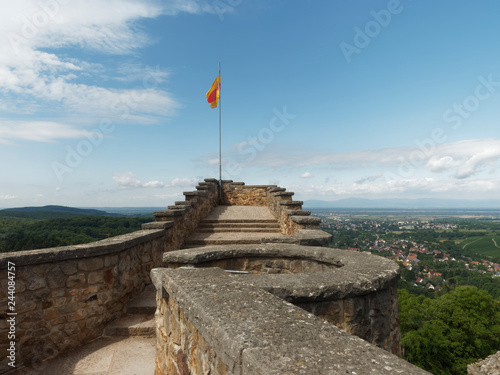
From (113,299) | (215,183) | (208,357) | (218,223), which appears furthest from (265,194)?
(208,357)

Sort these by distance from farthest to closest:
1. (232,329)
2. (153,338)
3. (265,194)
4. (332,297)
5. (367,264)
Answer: (265,194) → (153,338) → (367,264) → (332,297) → (232,329)

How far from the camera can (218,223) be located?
954 cm

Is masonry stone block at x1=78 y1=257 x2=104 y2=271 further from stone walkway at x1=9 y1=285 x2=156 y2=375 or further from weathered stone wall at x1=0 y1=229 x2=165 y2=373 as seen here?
stone walkway at x1=9 y1=285 x2=156 y2=375

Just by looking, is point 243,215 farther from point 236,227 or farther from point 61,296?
point 61,296

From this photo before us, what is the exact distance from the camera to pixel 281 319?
1529 millimetres

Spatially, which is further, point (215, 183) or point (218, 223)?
point (215, 183)

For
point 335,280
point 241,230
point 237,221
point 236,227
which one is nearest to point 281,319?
point 335,280

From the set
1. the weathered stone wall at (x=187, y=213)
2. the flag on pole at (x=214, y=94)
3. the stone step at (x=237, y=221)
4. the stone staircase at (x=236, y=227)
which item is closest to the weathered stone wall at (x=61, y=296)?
the weathered stone wall at (x=187, y=213)

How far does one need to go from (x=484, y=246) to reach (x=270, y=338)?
101m

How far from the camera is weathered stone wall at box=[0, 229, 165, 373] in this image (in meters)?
3.25

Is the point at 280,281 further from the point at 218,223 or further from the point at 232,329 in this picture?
the point at 218,223

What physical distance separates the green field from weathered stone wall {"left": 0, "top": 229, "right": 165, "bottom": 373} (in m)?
85.2

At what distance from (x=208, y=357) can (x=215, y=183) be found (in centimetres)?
1177

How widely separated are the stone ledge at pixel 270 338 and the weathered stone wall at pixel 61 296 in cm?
228
